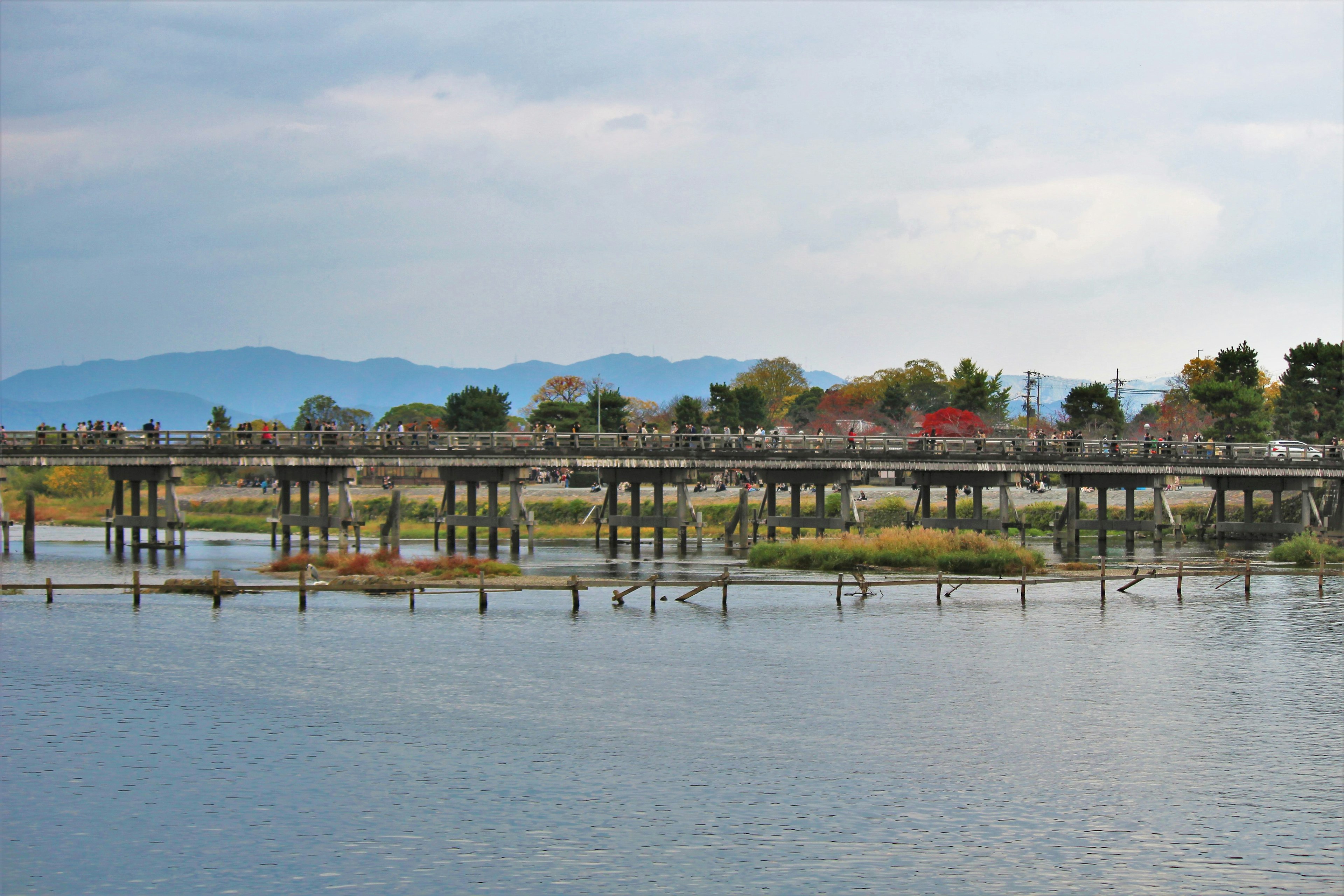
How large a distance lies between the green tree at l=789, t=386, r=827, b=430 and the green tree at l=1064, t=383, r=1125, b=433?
40.7 metres

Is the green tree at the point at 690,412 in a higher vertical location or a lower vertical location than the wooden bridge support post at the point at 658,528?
higher

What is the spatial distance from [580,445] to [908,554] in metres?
21.2

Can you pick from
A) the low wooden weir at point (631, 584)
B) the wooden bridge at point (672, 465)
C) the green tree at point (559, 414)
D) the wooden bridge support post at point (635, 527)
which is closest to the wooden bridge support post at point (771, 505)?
the wooden bridge at point (672, 465)

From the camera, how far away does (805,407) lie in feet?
583

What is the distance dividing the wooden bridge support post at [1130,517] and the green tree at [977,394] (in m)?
58.7

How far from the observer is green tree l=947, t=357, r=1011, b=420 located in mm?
142625

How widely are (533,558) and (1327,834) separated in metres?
50.2

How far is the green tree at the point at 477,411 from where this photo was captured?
432 ft

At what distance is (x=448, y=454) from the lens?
225 ft

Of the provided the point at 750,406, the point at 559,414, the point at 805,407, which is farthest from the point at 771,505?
the point at 805,407

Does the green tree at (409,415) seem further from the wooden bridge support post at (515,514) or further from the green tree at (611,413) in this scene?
the wooden bridge support post at (515,514)

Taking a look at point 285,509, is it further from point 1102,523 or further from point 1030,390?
point 1030,390

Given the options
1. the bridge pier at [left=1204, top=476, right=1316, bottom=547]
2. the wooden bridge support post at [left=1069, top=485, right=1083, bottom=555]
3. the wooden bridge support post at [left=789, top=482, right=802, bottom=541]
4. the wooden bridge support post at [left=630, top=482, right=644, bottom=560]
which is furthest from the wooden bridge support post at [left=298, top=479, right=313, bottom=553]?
the bridge pier at [left=1204, top=476, right=1316, bottom=547]

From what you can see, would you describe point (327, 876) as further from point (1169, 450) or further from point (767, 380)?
point (767, 380)
